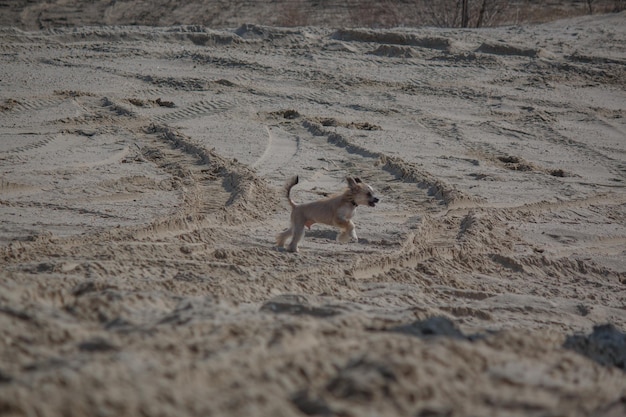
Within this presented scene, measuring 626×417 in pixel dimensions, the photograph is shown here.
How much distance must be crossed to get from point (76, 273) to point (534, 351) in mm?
3754

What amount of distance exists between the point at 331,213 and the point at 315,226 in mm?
872

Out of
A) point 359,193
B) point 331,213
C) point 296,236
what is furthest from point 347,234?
point 296,236

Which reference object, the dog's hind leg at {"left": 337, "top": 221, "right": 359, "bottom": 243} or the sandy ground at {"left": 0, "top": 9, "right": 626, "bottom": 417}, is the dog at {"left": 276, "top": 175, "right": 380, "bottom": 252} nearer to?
the dog's hind leg at {"left": 337, "top": 221, "right": 359, "bottom": 243}

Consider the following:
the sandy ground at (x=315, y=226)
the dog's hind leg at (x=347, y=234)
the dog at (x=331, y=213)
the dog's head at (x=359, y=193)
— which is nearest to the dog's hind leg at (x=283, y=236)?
the dog at (x=331, y=213)

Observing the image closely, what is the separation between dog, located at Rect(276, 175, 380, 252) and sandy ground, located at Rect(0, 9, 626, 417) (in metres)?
0.19

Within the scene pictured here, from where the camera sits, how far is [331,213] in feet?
30.6

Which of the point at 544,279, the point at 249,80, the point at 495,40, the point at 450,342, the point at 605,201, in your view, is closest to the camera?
the point at 450,342

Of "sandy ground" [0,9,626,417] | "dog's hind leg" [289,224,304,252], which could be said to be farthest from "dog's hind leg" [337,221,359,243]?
"dog's hind leg" [289,224,304,252]

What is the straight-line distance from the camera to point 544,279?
901 centimetres

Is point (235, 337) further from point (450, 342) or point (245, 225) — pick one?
point (245, 225)

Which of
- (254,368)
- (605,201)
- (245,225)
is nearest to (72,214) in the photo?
(245,225)

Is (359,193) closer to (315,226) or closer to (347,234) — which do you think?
(347,234)

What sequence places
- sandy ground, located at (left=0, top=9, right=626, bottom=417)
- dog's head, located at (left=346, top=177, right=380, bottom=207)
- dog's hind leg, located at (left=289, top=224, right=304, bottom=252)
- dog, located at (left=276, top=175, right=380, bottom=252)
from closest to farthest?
sandy ground, located at (left=0, top=9, right=626, bottom=417) → dog's hind leg, located at (left=289, top=224, right=304, bottom=252) → dog, located at (left=276, top=175, right=380, bottom=252) → dog's head, located at (left=346, top=177, right=380, bottom=207)

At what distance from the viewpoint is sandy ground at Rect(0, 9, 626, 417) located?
15.1ft
